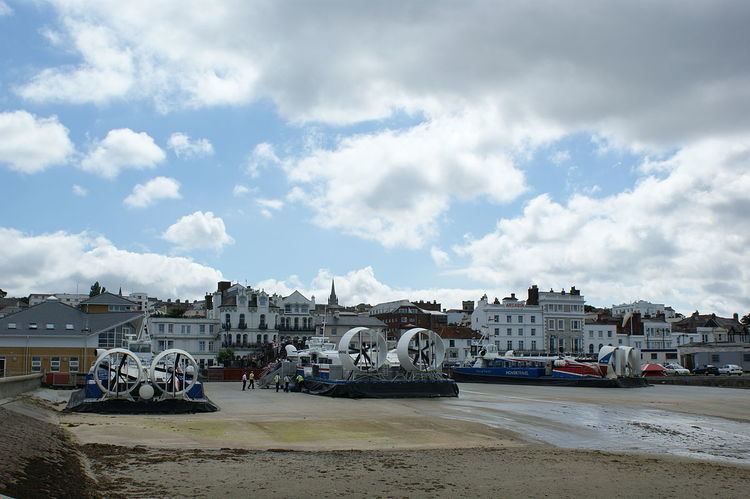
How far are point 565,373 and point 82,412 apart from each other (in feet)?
129

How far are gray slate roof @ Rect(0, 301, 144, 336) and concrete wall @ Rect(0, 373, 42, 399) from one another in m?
11.4

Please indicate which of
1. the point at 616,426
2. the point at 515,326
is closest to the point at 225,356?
the point at 515,326

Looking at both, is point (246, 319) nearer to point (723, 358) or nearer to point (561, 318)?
point (561, 318)

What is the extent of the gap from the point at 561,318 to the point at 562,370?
36.7 meters

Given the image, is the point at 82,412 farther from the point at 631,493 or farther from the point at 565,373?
the point at 565,373

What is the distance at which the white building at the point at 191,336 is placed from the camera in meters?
82.2

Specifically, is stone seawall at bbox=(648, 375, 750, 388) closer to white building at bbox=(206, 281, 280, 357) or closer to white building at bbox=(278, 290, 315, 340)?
white building at bbox=(278, 290, 315, 340)

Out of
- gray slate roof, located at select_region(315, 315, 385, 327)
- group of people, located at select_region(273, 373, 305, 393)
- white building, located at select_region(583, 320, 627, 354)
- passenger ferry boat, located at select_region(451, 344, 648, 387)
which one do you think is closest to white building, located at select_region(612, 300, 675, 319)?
white building, located at select_region(583, 320, 627, 354)

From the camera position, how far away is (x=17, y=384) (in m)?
31.5

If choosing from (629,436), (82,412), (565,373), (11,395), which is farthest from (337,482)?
(565,373)

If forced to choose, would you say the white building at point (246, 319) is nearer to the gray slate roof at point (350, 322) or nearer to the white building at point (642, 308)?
the gray slate roof at point (350, 322)

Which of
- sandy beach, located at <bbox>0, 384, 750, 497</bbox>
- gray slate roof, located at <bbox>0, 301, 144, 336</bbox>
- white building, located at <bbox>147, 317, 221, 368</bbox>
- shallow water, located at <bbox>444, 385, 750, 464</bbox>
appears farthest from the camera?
white building, located at <bbox>147, 317, 221, 368</bbox>

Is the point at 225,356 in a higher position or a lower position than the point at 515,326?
lower

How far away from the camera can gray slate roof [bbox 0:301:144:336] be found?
53.0 meters
